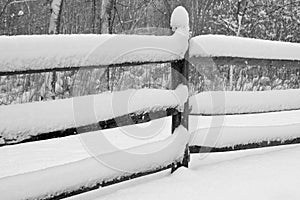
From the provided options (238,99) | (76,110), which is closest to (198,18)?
(238,99)

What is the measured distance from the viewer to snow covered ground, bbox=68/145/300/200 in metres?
2.99

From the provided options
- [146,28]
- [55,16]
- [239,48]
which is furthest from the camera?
[146,28]

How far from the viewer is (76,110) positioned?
285 centimetres

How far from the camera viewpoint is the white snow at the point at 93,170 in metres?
2.55

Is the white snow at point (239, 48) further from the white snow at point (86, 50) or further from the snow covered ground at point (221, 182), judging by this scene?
the snow covered ground at point (221, 182)

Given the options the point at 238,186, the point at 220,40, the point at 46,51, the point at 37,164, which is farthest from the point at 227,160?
the point at 46,51

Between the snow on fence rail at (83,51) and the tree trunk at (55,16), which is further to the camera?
the tree trunk at (55,16)

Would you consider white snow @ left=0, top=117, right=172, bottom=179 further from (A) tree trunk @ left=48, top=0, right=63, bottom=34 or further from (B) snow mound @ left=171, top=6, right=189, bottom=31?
(A) tree trunk @ left=48, top=0, right=63, bottom=34

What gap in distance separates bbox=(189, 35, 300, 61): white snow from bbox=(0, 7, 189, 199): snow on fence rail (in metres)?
0.14

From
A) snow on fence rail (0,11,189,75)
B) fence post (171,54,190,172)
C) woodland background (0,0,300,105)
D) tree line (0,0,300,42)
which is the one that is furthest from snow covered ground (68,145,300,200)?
tree line (0,0,300,42)

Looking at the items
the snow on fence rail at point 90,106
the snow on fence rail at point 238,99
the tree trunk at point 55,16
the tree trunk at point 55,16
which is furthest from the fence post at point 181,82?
the tree trunk at point 55,16

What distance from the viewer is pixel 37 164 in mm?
4035

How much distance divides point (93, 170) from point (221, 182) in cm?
105

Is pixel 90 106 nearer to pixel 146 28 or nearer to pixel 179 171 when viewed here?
pixel 179 171
